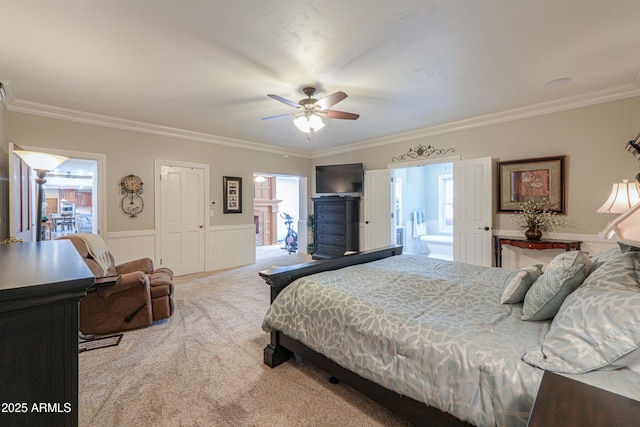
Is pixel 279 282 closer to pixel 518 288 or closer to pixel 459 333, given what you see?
pixel 459 333

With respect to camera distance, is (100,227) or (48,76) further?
(100,227)

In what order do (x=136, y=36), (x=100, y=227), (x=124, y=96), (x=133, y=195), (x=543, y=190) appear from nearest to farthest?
1. (x=136, y=36)
2. (x=124, y=96)
3. (x=543, y=190)
4. (x=100, y=227)
5. (x=133, y=195)

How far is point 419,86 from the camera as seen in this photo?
3258mm

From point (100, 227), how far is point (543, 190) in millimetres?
6422

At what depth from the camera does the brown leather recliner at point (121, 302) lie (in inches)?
110

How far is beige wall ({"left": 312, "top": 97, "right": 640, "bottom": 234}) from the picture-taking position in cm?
342

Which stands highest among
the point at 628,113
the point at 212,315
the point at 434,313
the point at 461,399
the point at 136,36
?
the point at 136,36

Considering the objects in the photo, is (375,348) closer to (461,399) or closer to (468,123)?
(461,399)

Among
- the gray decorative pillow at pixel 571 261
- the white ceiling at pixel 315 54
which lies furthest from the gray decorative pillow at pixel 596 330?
the white ceiling at pixel 315 54

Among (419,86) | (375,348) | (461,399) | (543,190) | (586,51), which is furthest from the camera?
(543,190)

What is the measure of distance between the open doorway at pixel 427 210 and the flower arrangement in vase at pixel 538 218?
289 centimetres

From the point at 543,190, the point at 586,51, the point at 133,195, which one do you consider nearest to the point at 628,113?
the point at 543,190

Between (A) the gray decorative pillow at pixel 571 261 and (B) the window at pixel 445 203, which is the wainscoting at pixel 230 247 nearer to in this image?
(B) the window at pixel 445 203

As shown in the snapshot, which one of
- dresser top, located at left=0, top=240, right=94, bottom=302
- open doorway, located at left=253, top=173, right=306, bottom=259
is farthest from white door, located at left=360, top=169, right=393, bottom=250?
dresser top, located at left=0, top=240, right=94, bottom=302
